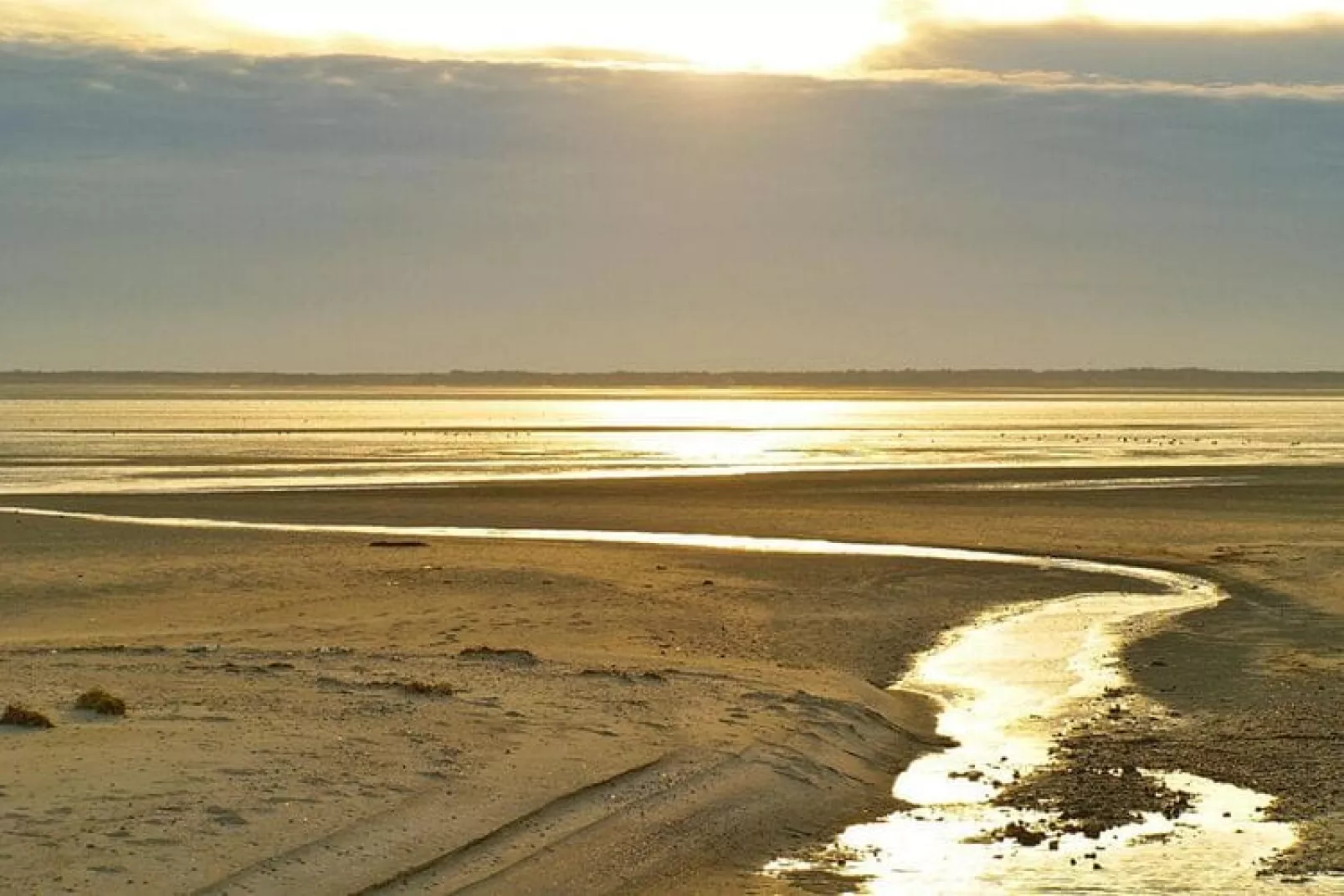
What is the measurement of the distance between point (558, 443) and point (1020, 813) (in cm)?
7727

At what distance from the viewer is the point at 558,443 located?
302 feet

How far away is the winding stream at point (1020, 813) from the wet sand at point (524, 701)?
1.52 feet

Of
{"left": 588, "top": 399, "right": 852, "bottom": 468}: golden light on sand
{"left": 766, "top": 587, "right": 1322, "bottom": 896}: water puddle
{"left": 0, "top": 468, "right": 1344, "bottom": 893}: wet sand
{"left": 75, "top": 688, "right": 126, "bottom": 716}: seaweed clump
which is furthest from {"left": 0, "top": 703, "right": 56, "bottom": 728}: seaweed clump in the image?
{"left": 588, "top": 399, "right": 852, "bottom": 468}: golden light on sand

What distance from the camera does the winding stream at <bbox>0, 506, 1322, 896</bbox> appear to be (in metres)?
13.4

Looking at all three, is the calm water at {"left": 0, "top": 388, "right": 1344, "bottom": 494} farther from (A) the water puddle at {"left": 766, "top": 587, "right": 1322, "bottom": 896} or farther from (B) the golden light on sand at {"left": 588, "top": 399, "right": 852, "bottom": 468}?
(A) the water puddle at {"left": 766, "top": 587, "right": 1322, "bottom": 896}

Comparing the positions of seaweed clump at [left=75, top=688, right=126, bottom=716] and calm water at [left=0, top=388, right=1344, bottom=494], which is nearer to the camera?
seaweed clump at [left=75, top=688, right=126, bottom=716]

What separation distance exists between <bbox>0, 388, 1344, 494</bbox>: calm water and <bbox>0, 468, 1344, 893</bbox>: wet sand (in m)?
24.7

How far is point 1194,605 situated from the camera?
2939 cm

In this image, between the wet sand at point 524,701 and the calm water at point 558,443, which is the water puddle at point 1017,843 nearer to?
the wet sand at point 524,701

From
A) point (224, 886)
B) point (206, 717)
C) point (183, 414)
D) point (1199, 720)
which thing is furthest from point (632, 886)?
point (183, 414)

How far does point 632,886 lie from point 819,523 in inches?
1231

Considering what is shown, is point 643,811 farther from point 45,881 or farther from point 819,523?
point 819,523

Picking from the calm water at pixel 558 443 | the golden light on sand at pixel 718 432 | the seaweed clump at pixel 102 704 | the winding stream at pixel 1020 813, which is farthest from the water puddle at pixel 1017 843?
the golden light on sand at pixel 718 432

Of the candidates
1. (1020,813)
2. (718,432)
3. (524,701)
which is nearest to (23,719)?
(524,701)
